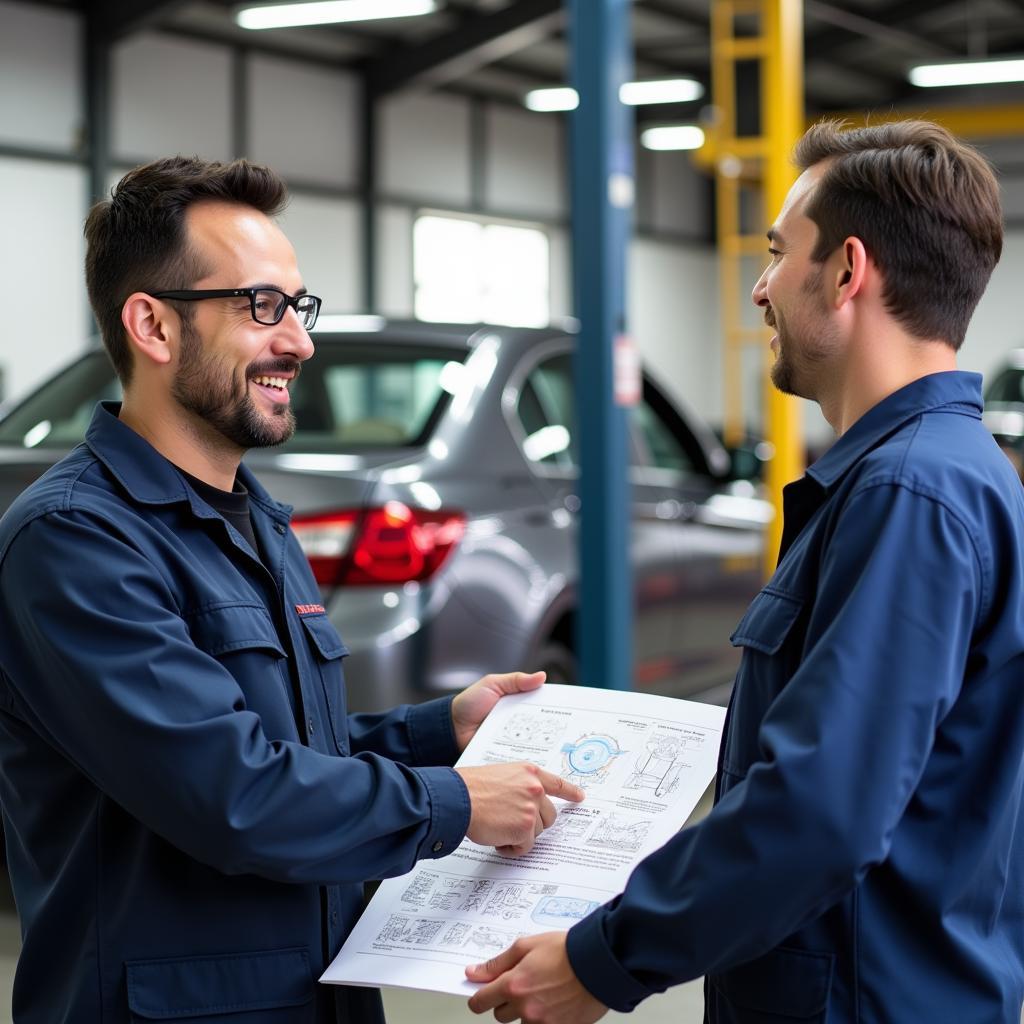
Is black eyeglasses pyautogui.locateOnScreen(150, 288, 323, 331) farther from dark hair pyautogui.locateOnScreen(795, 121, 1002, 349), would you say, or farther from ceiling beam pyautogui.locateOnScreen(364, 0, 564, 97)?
ceiling beam pyautogui.locateOnScreen(364, 0, 564, 97)

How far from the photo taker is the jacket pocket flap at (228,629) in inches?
67.5

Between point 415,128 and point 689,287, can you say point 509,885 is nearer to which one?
point 415,128

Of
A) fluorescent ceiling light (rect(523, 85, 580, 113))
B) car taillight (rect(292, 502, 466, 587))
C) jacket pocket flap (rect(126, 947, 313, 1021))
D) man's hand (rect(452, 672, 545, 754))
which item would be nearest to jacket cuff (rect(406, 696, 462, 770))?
man's hand (rect(452, 672, 545, 754))

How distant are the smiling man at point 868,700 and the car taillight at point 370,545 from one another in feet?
7.24

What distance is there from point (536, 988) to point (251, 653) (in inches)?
19.9

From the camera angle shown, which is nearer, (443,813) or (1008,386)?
(443,813)

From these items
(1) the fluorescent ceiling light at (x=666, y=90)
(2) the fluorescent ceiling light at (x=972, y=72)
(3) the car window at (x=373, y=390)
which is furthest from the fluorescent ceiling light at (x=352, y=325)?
(1) the fluorescent ceiling light at (x=666, y=90)

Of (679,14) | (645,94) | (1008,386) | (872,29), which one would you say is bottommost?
(1008,386)

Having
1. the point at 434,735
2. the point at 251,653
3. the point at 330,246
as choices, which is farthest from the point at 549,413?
the point at 330,246

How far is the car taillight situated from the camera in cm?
378

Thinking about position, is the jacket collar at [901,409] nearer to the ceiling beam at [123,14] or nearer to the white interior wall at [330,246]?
the ceiling beam at [123,14]

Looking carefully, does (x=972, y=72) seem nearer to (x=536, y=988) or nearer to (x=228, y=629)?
(x=228, y=629)

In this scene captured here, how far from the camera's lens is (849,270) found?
160 cm

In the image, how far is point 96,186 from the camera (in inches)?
543
